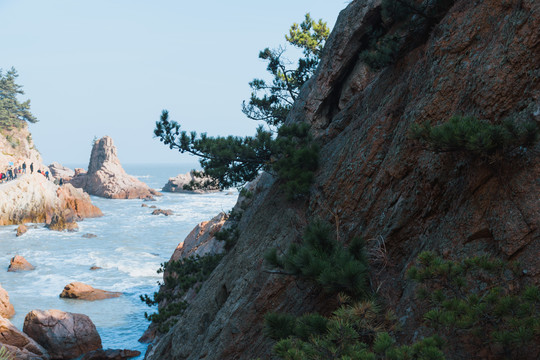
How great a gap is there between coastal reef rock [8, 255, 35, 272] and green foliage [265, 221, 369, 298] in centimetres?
3043

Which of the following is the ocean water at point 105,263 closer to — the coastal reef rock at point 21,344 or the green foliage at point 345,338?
the coastal reef rock at point 21,344

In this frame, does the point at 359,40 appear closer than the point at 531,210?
No

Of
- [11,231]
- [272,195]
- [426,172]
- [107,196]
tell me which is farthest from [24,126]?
[426,172]

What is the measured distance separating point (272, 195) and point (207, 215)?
48857 millimetres

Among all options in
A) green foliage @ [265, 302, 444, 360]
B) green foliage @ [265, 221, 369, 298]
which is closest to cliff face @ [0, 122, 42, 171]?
green foliage @ [265, 221, 369, 298]

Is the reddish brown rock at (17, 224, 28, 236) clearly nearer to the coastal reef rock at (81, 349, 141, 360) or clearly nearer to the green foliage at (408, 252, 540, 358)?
the coastal reef rock at (81, 349, 141, 360)

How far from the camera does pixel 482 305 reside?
4.28 m

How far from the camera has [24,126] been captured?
77000mm

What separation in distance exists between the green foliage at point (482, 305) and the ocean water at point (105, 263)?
17.4m

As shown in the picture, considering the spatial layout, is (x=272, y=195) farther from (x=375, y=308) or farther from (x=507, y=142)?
(x=507, y=142)

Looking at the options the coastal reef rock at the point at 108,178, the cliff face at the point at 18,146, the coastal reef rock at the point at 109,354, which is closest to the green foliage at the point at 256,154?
the coastal reef rock at the point at 109,354

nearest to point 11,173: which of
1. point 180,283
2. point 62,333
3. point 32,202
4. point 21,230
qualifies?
point 32,202

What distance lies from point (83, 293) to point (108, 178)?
52.0 m

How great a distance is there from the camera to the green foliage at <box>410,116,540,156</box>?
14.9 feet
